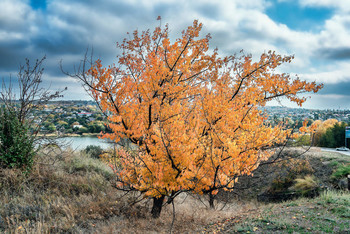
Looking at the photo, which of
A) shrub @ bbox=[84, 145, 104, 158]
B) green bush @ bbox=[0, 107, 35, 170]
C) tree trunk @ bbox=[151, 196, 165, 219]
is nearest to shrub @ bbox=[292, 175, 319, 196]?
tree trunk @ bbox=[151, 196, 165, 219]

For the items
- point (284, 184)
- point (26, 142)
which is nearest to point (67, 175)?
point (26, 142)

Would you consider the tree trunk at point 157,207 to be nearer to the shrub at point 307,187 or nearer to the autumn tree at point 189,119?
the autumn tree at point 189,119

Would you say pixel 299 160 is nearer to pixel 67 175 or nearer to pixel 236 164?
pixel 236 164

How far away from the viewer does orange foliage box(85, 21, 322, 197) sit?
523 cm

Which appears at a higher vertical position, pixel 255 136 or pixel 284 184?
pixel 255 136

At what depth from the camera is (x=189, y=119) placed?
631 cm

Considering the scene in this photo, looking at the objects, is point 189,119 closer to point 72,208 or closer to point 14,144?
point 72,208

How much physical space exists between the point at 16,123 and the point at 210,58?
24.4 feet

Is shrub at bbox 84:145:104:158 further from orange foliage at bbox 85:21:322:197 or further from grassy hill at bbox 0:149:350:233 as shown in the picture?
orange foliage at bbox 85:21:322:197

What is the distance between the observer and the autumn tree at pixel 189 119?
5.23 meters

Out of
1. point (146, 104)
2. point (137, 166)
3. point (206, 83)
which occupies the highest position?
point (206, 83)

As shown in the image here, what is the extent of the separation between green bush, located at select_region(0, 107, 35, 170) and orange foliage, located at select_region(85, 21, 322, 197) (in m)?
4.71

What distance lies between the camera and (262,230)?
5648 millimetres

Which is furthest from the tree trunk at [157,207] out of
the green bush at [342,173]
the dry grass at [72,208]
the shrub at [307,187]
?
the green bush at [342,173]
